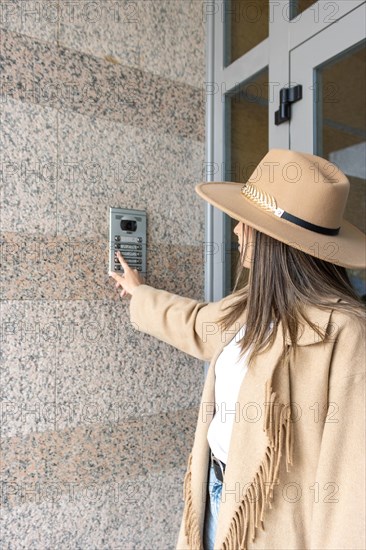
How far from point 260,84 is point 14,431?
5.42 ft

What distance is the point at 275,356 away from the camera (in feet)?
4.30

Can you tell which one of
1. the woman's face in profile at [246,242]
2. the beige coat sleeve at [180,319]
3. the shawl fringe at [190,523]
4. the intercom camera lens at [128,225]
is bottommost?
the shawl fringe at [190,523]

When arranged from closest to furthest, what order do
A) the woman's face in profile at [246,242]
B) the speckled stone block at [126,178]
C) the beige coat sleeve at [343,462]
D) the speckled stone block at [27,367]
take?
1. the beige coat sleeve at [343,462]
2. the woman's face in profile at [246,242]
3. the speckled stone block at [27,367]
4. the speckled stone block at [126,178]

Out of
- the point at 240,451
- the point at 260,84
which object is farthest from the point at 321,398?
the point at 260,84

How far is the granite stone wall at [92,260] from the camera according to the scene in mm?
1724

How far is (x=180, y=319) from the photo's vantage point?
1.75m

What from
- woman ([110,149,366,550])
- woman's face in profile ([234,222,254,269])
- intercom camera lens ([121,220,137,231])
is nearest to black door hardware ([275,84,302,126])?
woman ([110,149,366,550])

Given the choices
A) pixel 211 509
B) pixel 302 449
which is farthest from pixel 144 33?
pixel 211 509

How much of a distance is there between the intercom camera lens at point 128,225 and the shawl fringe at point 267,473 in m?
0.93

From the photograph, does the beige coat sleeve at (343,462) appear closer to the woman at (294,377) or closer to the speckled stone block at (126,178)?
the woman at (294,377)

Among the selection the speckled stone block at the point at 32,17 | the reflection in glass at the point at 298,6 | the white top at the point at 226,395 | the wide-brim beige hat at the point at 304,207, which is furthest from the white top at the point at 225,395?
the speckled stone block at the point at 32,17

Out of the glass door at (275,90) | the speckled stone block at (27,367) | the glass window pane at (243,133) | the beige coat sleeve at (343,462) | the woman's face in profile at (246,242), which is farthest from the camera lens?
the glass window pane at (243,133)

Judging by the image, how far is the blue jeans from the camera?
1.49 metres

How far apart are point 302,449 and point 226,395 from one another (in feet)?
0.91
